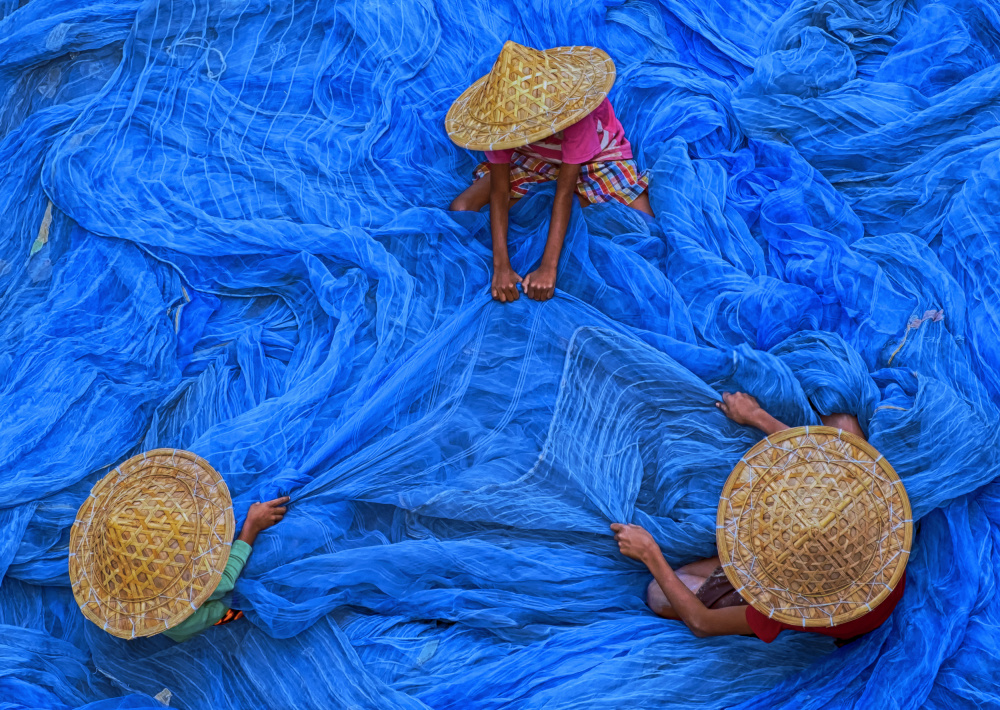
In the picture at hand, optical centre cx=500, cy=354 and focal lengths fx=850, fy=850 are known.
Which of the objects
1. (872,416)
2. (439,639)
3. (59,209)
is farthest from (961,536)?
(59,209)

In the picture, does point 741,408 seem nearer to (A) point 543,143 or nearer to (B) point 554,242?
(B) point 554,242

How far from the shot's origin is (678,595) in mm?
2303

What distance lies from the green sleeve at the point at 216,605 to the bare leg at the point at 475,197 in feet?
4.17

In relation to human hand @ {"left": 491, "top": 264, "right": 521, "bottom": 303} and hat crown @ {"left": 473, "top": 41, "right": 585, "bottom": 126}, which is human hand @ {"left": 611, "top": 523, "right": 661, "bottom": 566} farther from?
hat crown @ {"left": 473, "top": 41, "right": 585, "bottom": 126}

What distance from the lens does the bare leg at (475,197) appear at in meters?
2.83

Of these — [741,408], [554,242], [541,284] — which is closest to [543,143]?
[554,242]

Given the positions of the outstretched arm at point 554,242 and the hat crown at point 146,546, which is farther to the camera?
the outstretched arm at point 554,242

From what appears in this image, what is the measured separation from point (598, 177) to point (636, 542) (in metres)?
1.15

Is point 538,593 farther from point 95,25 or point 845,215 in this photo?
point 95,25

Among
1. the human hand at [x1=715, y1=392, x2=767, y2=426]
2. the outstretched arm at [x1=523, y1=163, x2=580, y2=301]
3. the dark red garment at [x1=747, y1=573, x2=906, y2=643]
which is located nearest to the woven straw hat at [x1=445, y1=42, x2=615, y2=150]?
the outstretched arm at [x1=523, y1=163, x2=580, y2=301]

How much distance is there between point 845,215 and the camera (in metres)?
2.64

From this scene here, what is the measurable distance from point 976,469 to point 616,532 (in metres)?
0.97

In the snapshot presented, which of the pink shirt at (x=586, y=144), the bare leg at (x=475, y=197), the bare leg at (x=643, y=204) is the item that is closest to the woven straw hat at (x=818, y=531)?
the bare leg at (x=643, y=204)

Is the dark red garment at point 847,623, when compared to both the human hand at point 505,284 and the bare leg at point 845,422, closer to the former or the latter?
the bare leg at point 845,422
